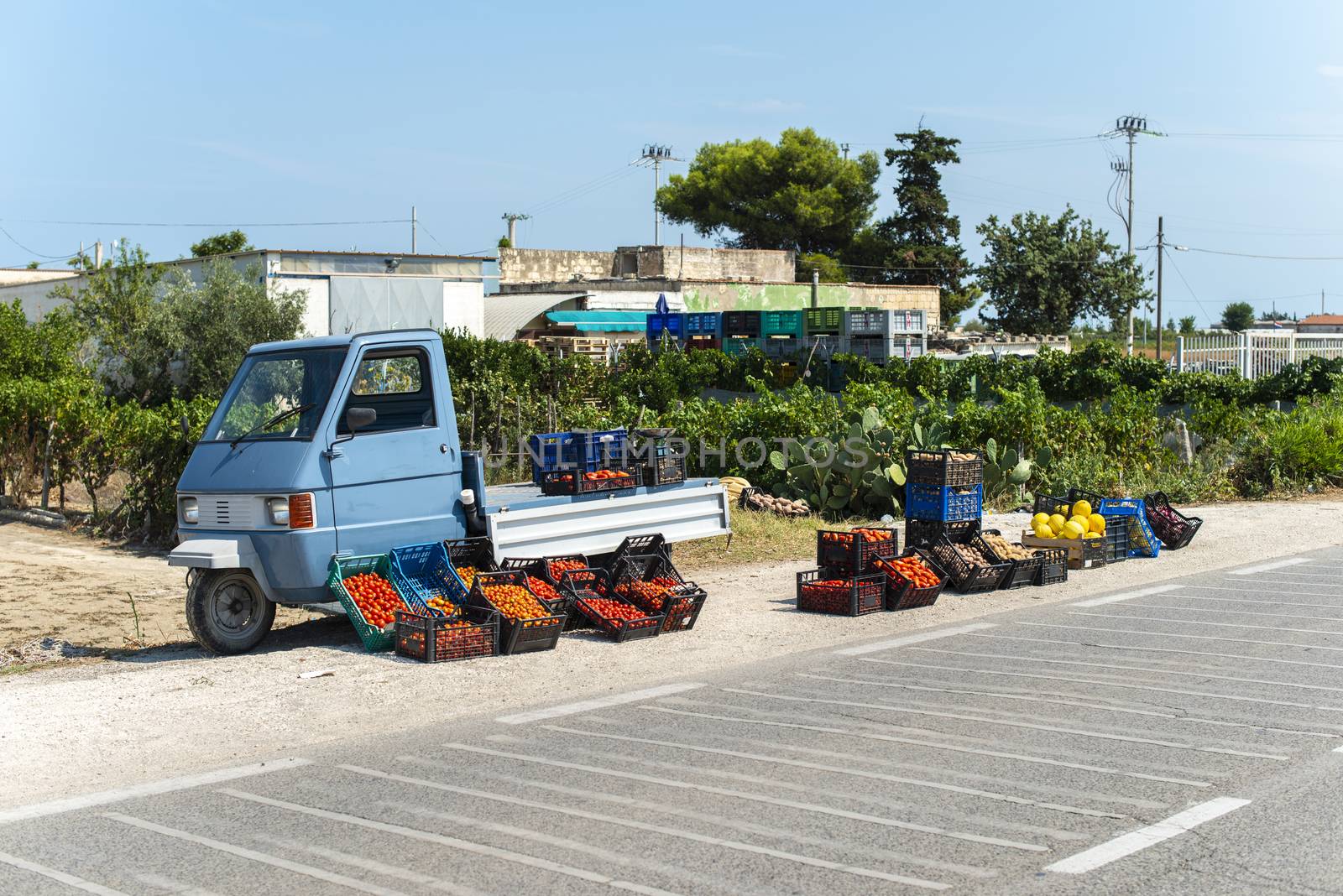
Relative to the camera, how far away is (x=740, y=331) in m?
38.2

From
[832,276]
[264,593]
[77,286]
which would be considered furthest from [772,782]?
[832,276]

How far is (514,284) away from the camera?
5172 cm

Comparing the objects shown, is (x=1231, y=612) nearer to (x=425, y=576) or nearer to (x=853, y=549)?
(x=853, y=549)

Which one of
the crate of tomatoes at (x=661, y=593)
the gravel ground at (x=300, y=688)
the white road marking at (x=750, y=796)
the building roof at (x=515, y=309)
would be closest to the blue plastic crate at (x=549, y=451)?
the crate of tomatoes at (x=661, y=593)

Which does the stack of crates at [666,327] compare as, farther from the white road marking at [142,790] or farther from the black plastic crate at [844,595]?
the white road marking at [142,790]

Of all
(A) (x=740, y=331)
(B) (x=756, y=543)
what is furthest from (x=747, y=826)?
(A) (x=740, y=331)

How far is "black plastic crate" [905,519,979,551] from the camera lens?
42.3 ft

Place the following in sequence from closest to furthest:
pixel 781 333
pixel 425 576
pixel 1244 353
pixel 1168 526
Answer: pixel 425 576 < pixel 1168 526 < pixel 1244 353 < pixel 781 333

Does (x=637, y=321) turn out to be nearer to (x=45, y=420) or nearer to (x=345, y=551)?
(x=45, y=420)

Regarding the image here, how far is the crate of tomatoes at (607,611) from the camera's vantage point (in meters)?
10.1

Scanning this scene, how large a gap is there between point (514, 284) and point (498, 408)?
92.0 feet

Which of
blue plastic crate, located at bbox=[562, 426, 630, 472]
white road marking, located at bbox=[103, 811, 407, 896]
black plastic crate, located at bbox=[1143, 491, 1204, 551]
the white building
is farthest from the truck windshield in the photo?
the white building

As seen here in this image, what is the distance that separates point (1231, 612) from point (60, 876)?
31.2ft

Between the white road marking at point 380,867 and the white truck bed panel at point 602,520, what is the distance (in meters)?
4.83
